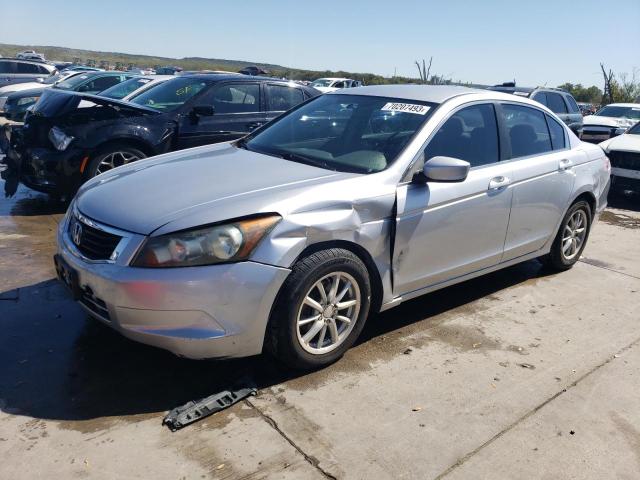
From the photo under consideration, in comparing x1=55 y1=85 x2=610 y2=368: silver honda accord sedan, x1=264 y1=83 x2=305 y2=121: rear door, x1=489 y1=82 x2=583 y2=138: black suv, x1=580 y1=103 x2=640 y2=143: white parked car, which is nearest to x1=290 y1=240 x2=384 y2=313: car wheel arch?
x1=55 y1=85 x2=610 y2=368: silver honda accord sedan

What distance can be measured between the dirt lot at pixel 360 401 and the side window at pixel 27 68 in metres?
20.1

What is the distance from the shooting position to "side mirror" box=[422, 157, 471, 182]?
3559 millimetres

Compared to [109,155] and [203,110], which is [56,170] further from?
[203,110]

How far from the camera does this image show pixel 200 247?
2906 mm

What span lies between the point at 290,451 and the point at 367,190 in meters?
1.52

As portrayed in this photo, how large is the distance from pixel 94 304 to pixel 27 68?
22.0 meters

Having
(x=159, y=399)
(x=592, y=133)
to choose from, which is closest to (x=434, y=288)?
(x=159, y=399)

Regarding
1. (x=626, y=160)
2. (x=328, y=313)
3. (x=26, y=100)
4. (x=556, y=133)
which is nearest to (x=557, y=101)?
(x=626, y=160)

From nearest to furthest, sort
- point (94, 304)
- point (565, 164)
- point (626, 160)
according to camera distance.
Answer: point (94, 304), point (565, 164), point (626, 160)

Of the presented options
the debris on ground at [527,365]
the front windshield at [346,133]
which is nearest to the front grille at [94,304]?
the front windshield at [346,133]

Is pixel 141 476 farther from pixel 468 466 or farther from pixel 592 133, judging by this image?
pixel 592 133

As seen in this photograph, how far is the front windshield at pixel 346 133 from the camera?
149 inches

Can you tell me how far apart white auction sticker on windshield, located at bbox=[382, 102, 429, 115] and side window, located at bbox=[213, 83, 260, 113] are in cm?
382

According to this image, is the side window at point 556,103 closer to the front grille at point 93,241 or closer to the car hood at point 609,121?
the car hood at point 609,121
